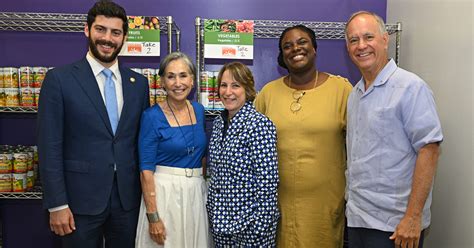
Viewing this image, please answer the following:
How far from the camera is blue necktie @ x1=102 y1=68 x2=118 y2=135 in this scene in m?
1.92

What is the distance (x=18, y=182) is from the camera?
2.37 metres

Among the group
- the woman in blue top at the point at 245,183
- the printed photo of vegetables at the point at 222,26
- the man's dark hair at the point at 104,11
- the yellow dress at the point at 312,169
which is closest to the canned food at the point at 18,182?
the man's dark hair at the point at 104,11

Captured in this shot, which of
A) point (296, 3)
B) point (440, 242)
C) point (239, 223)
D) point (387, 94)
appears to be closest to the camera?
point (387, 94)

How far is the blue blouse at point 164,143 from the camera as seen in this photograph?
6.31 ft

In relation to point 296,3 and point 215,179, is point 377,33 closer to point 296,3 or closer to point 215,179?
point 215,179

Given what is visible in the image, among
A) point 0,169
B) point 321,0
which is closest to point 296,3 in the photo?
point 321,0

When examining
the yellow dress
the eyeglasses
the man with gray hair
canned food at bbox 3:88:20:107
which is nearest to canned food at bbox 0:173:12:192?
canned food at bbox 3:88:20:107

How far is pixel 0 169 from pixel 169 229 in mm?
1155

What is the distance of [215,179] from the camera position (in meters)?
1.90

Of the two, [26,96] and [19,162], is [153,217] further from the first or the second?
[26,96]

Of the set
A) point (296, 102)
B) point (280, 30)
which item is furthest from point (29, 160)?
point (280, 30)

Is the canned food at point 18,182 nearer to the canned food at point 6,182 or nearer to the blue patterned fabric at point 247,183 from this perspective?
the canned food at point 6,182

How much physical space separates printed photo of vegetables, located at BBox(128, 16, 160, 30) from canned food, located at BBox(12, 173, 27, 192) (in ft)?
3.59

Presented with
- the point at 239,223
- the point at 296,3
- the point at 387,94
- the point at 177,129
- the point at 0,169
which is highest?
the point at 296,3
